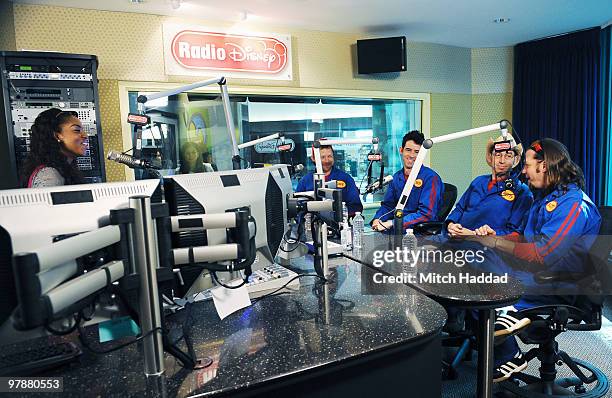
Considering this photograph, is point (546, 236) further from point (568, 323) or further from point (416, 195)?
point (416, 195)

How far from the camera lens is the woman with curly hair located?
103 inches

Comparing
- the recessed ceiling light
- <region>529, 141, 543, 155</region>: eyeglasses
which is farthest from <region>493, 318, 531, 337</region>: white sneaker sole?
the recessed ceiling light

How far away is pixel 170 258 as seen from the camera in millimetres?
1089

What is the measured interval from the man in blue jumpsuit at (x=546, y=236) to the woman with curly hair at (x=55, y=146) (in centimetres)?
259

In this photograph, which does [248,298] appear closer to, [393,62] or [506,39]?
[393,62]

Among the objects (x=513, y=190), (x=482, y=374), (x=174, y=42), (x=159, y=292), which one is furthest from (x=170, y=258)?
(x=174, y=42)

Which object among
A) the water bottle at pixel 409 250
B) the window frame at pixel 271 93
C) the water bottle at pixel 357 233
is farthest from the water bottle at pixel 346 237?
the window frame at pixel 271 93

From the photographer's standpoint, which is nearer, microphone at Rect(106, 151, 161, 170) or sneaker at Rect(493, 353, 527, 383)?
sneaker at Rect(493, 353, 527, 383)

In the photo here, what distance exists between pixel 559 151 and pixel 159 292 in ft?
7.26

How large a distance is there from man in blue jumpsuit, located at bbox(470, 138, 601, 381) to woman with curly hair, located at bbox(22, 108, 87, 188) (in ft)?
8.51

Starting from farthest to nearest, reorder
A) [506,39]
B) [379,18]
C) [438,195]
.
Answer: [506,39] → [379,18] → [438,195]

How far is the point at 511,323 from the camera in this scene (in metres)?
1.99

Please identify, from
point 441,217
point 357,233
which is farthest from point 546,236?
point 441,217
